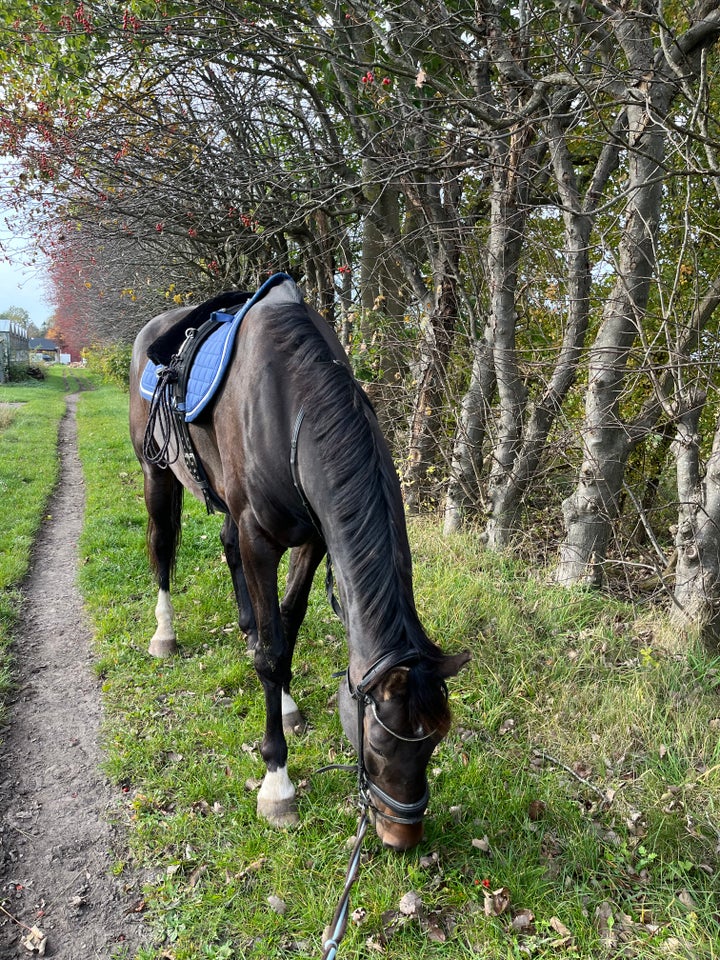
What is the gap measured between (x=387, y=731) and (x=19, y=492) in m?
8.30

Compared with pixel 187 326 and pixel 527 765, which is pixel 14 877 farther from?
pixel 187 326

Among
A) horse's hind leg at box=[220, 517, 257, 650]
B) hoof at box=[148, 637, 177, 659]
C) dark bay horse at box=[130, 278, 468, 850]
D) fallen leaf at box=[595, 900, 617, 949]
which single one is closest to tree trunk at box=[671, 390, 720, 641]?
fallen leaf at box=[595, 900, 617, 949]

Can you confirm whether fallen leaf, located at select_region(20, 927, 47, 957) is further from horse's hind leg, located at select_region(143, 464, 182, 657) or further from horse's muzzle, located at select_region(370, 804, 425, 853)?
horse's hind leg, located at select_region(143, 464, 182, 657)

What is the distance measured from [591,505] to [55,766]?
3949 mm

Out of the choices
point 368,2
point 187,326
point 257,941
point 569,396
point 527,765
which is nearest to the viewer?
point 257,941

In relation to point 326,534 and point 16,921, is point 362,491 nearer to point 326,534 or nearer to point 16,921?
point 326,534

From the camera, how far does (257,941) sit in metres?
2.31

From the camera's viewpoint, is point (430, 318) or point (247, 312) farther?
point (430, 318)

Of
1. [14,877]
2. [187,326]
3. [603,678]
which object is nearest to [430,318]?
[187,326]

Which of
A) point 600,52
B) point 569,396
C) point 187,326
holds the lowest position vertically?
point 569,396

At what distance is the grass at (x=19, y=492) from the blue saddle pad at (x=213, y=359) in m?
2.31

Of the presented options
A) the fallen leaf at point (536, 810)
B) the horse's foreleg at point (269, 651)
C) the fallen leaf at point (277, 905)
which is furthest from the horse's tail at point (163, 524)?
the fallen leaf at point (536, 810)

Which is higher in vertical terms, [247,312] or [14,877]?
[247,312]

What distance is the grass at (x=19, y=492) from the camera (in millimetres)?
4902
